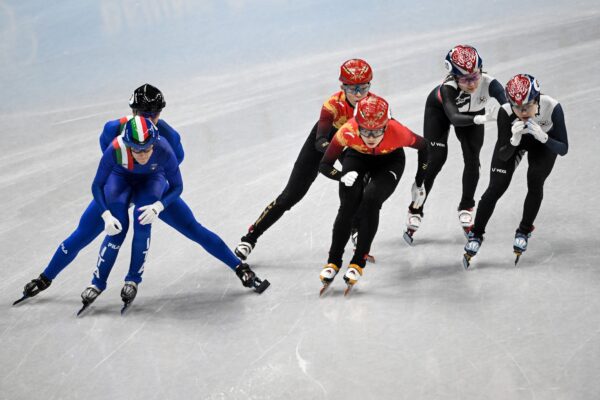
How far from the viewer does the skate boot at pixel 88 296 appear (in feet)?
16.6

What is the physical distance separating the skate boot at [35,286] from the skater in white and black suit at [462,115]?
268 centimetres

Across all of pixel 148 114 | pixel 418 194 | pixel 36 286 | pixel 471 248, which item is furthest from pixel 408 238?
pixel 36 286

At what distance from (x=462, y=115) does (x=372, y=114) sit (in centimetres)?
98

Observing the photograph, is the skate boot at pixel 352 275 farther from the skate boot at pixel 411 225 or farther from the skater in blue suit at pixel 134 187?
the skater in blue suit at pixel 134 187

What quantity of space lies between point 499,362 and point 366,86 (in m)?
2.10

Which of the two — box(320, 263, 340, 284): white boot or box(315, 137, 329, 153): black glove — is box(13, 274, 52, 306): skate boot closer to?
box(320, 263, 340, 284): white boot

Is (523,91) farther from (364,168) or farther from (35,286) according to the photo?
(35,286)

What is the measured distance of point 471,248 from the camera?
515cm

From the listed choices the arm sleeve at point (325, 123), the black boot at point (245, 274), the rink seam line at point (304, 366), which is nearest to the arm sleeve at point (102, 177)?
the black boot at point (245, 274)

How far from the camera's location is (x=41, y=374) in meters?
4.36

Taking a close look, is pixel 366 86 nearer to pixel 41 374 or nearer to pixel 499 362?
pixel 499 362

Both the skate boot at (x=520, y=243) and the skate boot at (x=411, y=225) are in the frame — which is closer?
the skate boot at (x=520, y=243)

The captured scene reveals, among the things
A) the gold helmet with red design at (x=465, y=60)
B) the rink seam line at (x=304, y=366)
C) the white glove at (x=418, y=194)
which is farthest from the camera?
the white glove at (x=418, y=194)

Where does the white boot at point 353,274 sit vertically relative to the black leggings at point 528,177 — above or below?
below
